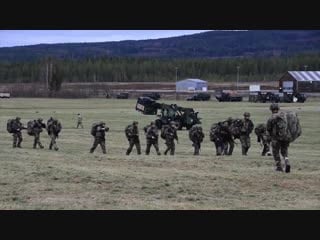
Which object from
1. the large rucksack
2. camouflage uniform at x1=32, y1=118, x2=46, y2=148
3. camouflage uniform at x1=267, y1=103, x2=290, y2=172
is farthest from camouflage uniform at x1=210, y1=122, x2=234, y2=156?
the large rucksack

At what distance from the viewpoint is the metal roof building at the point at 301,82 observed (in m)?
115

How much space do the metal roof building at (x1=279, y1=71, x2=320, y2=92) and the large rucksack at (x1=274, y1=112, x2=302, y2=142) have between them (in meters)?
97.3

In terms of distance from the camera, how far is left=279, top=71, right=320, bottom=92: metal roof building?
115 meters

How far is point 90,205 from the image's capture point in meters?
12.7

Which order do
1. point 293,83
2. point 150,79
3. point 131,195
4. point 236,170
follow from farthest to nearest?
point 150,79 → point 293,83 → point 236,170 → point 131,195

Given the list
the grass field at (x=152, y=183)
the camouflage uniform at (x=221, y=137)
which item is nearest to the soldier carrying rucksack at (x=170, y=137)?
the camouflage uniform at (x=221, y=137)

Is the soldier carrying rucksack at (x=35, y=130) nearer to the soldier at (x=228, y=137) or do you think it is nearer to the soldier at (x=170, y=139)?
the soldier at (x=170, y=139)

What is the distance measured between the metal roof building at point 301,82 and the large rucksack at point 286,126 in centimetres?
9728

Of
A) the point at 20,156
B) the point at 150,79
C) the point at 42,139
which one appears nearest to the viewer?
the point at 20,156

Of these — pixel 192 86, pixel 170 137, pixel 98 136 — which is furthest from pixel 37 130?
pixel 192 86

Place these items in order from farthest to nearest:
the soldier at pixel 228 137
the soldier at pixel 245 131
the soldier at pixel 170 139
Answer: the soldier at pixel 170 139, the soldier at pixel 228 137, the soldier at pixel 245 131

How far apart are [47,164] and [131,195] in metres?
6.04

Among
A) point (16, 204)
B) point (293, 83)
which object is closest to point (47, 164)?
point (16, 204)

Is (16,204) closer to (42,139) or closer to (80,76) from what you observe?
(42,139)
